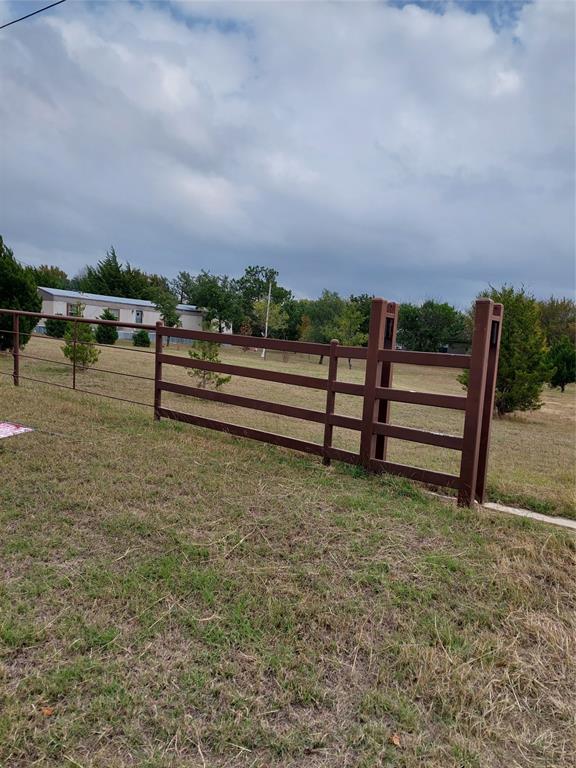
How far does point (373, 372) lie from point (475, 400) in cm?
89

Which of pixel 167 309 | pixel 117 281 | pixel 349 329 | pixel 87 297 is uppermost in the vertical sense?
pixel 117 281

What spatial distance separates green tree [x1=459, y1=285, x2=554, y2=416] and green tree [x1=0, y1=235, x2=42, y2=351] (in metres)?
11.3

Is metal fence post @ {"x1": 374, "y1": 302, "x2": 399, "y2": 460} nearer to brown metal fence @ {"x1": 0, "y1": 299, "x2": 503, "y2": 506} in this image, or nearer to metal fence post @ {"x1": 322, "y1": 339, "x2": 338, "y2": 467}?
brown metal fence @ {"x1": 0, "y1": 299, "x2": 503, "y2": 506}

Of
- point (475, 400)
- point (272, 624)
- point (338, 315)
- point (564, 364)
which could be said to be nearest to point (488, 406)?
point (475, 400)

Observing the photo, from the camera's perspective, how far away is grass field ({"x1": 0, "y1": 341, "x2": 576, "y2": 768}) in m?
1.59

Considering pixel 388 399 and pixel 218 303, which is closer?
pixel 388 399

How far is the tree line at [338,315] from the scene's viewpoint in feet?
35.1

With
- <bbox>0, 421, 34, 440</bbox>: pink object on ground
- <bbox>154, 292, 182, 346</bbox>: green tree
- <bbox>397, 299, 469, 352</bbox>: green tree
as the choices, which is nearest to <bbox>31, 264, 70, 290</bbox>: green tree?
<bbox>154, 292, 182, 346</bbox>: green tree

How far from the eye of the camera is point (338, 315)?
35.2 m

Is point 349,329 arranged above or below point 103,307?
below

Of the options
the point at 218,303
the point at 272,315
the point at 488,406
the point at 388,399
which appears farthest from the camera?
the point at 218,303

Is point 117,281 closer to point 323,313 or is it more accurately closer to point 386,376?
point 323,313

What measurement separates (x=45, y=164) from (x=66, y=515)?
1200 centimetres

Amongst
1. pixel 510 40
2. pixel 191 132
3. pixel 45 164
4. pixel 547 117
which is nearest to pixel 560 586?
pixel 510 40
